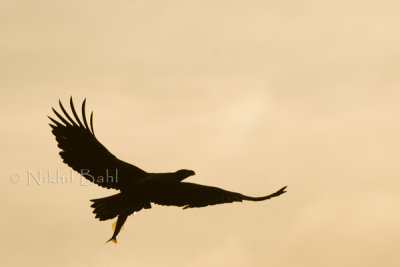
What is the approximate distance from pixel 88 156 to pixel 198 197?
2.73 m

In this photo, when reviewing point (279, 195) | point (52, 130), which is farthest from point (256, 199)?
point (52, 130)

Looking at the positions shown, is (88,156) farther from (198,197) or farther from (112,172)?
(198,197)

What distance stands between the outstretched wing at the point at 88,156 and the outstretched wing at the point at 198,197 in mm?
1060

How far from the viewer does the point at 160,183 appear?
13.9 m

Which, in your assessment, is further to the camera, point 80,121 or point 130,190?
point 80,121

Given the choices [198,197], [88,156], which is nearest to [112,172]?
[88,156]

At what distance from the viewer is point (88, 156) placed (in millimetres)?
14711

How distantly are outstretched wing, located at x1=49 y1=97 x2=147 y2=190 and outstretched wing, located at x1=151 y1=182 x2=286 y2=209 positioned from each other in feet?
3.48

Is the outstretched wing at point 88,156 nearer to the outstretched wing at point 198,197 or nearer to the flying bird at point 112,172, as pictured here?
the flying bird at point 112,172

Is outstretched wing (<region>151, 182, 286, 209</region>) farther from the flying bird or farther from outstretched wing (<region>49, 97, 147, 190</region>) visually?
outstretched wing (<region>49, 97, 147, 190</region>)

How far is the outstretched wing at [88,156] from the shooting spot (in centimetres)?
1452

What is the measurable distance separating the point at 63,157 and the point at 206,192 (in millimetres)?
3417

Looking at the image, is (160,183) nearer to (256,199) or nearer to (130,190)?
(130,190)

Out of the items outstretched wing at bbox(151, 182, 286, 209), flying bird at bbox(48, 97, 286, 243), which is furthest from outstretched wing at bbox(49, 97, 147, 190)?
outstretched wing at bbox(151, 182, 286, 209)
